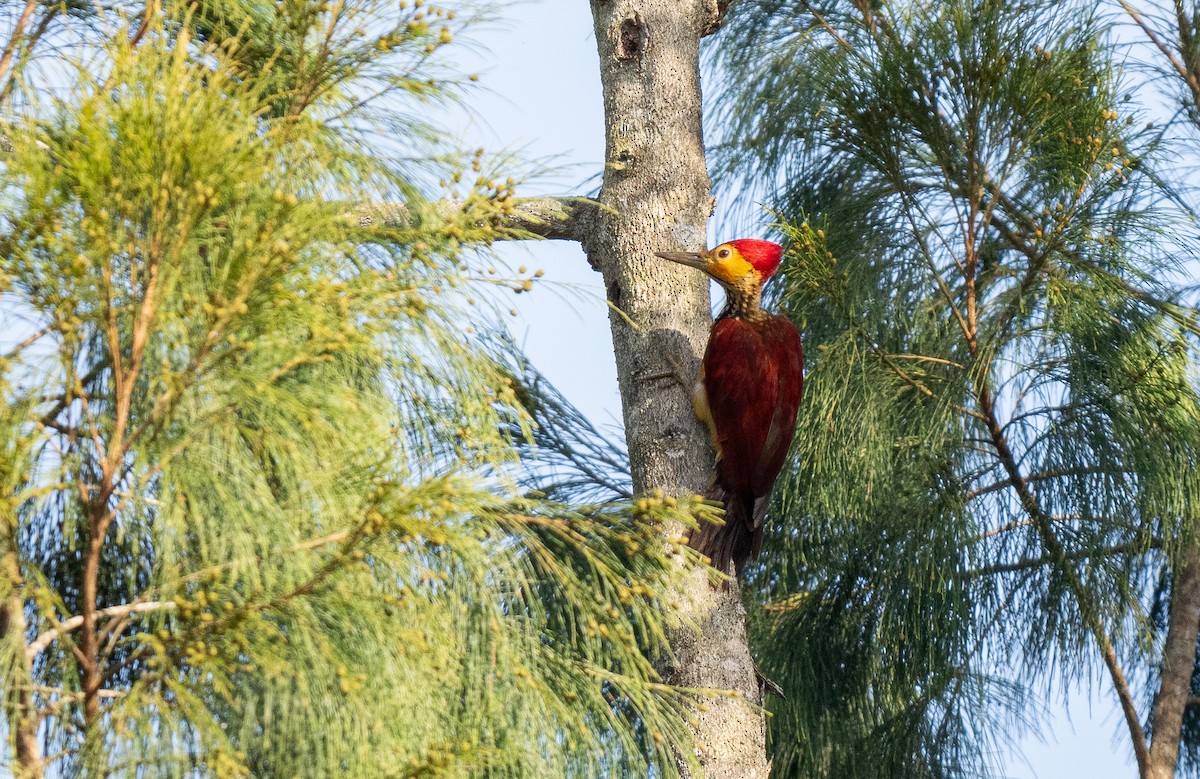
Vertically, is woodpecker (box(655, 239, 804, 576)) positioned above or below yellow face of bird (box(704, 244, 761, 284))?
below

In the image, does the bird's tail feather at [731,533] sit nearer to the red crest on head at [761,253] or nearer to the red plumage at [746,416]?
the red plumage at [746,416]

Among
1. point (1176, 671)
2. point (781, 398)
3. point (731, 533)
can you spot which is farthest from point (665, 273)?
point (1176, 671)

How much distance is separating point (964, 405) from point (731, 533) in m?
0.66

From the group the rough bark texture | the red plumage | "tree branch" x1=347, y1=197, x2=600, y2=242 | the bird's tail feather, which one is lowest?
the rough bark texture

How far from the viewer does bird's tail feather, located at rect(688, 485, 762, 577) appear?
2768 millimetres

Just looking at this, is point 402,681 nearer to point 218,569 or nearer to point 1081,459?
point 218,569

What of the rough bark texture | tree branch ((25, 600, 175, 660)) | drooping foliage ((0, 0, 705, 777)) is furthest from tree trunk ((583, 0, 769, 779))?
the rough bark texture

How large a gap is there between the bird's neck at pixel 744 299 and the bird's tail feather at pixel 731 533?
0.44m

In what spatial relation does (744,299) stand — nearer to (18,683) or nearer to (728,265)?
(728,265)

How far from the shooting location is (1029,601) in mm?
3309

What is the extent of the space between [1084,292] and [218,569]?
218cm

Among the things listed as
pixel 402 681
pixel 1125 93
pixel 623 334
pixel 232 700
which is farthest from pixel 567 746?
pixel 1125 93

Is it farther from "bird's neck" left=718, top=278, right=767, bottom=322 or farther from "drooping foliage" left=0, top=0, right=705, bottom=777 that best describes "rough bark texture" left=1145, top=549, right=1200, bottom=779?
"drooping foliage" left=0, top=0, right=705, bottom=777

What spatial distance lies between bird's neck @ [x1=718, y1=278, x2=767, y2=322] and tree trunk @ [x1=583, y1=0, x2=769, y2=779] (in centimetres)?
28
